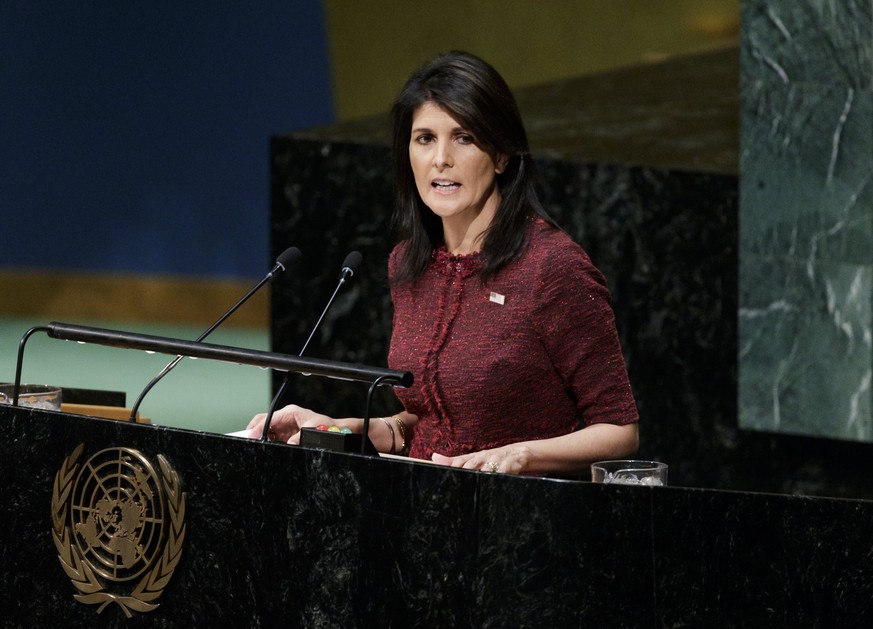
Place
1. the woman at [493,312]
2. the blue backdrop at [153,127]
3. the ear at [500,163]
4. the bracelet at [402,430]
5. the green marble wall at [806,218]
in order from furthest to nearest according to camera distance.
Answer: the blue backdrop at [153,127] → the green marble wall at [806,218] → the bracelet at [402,430] → the ear at [500,163] → the woman at [493,312]

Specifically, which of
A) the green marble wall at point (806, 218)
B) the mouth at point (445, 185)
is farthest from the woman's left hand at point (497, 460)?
the green marble wall at point (806, 218)

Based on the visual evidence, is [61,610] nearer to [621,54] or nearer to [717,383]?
[717,383]

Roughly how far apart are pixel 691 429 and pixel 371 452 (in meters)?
3.28

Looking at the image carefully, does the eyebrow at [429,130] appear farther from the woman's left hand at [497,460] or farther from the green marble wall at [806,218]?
the green marble wall at [806,218]

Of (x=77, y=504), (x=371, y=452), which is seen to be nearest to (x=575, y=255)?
(x=371, y=452)

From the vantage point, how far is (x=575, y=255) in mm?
2938

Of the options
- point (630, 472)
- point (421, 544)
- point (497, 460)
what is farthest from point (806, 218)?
point (421, 544)

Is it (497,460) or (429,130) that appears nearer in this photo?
(497,460)

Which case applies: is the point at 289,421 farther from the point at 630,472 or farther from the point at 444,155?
the point at 630,472

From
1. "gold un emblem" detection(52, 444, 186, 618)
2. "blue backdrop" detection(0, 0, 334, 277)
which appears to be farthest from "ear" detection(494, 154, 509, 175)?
"blue backdrop" detection(0, 0, 334, 277)

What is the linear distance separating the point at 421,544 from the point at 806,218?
3182 millimetres

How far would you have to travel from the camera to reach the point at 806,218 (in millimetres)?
5254

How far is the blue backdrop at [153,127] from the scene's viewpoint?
9.89 m

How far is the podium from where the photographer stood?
232 cm
